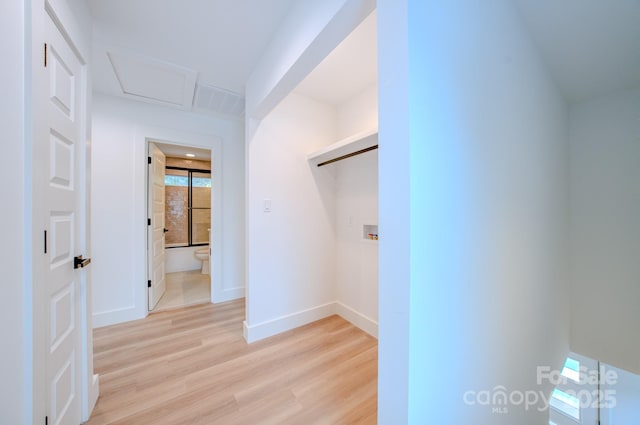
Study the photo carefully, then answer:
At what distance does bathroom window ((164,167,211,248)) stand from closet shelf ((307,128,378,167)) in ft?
11.7

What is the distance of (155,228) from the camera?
2.73 m

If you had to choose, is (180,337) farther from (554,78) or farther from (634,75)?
(634,75)

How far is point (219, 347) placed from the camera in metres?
1.92

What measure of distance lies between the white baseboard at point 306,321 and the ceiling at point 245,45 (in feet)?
7.95

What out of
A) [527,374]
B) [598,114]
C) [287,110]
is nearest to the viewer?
[527,374]

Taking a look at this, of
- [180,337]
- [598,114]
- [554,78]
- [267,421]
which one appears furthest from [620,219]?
[180,337]

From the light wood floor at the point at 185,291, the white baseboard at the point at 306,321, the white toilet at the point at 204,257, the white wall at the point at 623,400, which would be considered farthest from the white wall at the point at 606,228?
the white toilet at the point at 204,257

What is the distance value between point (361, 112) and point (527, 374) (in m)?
2.47

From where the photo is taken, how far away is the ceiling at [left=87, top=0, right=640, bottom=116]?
1.24 meters

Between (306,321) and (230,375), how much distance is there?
3.05ft

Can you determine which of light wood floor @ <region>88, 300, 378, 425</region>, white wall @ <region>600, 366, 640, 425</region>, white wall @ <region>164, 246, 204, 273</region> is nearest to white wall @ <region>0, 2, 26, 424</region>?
light wood floor @ <region>88, 300, 378, 425</region>

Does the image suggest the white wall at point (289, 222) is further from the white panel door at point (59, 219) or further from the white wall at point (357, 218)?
the white panel door at point (59, 219)

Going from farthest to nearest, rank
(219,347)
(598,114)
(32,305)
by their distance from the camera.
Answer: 1. (219,347)
2. (598,114)
3. (32,305)

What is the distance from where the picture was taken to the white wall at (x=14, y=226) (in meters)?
0.70
